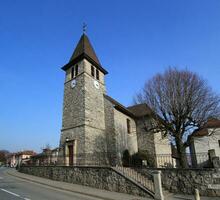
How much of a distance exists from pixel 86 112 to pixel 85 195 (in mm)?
10240

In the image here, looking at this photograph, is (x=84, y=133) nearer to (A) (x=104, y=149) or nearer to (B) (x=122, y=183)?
(A) (x=104, y=149)

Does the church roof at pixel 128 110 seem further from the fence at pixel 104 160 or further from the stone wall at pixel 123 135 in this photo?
the fence at pixel 104 160

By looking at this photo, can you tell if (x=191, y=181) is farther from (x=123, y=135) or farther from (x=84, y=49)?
(x=84, y=49)

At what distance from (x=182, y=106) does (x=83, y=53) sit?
41.9 ft

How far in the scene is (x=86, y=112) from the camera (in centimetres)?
2061

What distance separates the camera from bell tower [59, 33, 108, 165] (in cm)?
1961

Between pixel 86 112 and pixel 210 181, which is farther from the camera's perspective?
pixel 86 112

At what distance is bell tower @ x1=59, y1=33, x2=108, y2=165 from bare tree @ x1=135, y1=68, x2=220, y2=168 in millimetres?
7054

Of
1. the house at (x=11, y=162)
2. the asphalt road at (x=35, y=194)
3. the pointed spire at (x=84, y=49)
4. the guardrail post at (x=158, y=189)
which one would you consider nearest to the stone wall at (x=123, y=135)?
the pointed spire at (x=84, y=49)

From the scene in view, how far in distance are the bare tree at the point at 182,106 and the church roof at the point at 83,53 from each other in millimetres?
10364

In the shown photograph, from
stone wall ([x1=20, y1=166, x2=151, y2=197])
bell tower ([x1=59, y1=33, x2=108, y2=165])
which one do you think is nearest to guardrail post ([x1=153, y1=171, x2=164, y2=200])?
stone wall ([x1=20, y1=166, x2=151, y2=197])

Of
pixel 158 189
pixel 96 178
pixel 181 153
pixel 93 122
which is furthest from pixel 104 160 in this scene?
pixel 158 189

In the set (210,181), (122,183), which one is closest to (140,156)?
(122,183)

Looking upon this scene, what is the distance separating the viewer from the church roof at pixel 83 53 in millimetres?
23422
